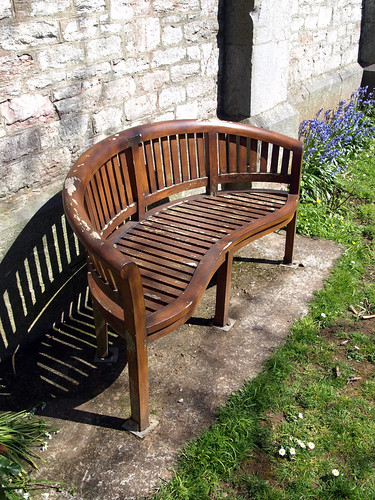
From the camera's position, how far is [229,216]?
3.40 metres

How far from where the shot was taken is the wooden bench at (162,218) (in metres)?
2.32

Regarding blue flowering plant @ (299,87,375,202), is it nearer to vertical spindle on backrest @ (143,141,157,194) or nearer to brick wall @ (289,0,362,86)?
brick wall @ (289,0,362,86)

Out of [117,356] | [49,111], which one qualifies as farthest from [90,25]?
[117,356]

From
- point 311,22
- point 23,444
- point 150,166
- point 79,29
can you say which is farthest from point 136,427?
point 311,22

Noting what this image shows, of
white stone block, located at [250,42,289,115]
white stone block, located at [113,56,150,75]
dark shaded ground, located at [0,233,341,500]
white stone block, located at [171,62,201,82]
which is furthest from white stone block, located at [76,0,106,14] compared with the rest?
dark shaded ground, located at [0,233,341,500]

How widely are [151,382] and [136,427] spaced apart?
1.13ft

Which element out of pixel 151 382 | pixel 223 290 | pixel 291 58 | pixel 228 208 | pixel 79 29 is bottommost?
pixel 151 382

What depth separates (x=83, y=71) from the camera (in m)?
3.10

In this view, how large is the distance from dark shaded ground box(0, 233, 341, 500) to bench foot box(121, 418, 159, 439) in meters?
0.02

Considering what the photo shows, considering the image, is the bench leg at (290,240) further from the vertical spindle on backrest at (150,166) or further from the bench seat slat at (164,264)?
the bench seat slat at (164,264)

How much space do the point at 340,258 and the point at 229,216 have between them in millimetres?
1142

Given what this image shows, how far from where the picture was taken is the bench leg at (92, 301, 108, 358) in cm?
289

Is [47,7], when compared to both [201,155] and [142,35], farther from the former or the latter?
[201,155]

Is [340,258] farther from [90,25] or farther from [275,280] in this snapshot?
[90,25]
